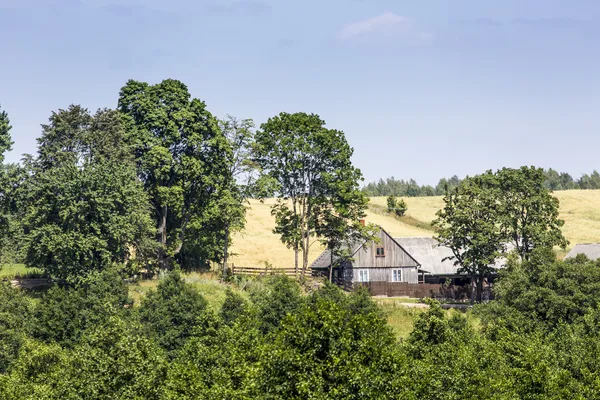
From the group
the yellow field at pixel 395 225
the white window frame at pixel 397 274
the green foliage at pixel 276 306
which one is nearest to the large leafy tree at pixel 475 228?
the white window frame at pixel 397 274

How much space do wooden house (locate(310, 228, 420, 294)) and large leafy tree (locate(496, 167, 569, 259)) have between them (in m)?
12.4

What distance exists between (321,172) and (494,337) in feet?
102

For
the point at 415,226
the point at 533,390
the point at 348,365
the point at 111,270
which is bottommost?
the point at 533,390

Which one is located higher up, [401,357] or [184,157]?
[184,157]

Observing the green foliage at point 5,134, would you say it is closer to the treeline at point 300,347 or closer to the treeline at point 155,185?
the treeline at point 155,185

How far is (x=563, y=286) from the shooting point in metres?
48.5

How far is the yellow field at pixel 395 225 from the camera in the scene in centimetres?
10788

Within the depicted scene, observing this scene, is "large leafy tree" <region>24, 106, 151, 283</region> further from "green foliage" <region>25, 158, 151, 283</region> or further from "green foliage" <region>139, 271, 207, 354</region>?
"green foliage" <region>139, 271, 207, 354</region>

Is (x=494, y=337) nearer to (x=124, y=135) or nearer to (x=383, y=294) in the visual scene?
(x=383, y=294)

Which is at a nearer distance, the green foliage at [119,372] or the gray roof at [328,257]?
the green foliage at [119,372]

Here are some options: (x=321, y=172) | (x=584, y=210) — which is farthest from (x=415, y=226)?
(x=321, y=172)

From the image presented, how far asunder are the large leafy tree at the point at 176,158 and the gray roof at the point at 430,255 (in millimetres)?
25100

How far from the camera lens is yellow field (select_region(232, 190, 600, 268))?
10788cm

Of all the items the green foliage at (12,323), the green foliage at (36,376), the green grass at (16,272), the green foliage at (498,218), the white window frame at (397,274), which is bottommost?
the green foliage at (36,376)
